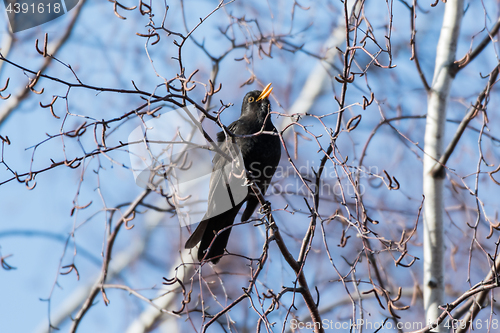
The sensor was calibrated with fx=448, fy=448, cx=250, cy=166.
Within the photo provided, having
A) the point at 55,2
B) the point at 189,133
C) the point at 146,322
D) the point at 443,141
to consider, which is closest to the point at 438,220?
the point at 443,141

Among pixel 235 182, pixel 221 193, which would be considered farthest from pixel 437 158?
pixel 221 193

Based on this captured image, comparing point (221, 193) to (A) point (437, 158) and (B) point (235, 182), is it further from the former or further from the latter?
(A) point (437, 158)

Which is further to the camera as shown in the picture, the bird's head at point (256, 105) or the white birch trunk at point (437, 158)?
the bird's head at point (256, 105)

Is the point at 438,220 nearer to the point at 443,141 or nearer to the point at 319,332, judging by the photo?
the point at 443,141

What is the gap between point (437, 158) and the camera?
10.2 feet

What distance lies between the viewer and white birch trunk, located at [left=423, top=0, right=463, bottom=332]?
287 centimetres

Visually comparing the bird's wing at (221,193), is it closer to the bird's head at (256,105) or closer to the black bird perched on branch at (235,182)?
the black bird perched on branch at (235,182)

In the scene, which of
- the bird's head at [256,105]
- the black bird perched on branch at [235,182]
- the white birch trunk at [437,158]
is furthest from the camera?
the bird's head at [256,105]

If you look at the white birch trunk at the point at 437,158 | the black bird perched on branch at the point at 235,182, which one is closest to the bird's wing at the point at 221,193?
the black bird perched on branch at the point at 235,182

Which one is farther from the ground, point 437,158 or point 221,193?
point 437,158

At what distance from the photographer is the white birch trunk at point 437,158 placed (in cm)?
287

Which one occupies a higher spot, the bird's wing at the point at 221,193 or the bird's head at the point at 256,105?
the bird's head at the point at 256,105

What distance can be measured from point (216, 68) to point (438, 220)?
1.94 m

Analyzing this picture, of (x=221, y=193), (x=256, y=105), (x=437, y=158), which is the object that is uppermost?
(x=256, y=105)
